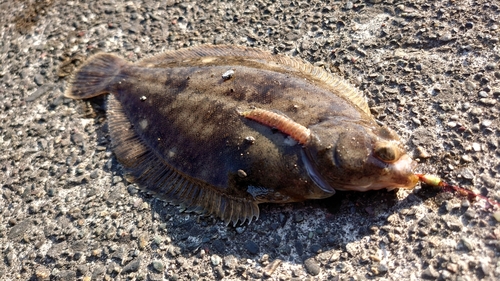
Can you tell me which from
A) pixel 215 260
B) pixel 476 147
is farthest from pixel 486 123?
pixel 215 260

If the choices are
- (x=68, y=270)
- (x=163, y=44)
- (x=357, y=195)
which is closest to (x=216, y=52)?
(x=163, y=44)

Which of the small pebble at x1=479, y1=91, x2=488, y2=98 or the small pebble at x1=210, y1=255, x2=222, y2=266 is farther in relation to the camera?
the small pebble at x1=479, y1=91, x2=488, y2=98

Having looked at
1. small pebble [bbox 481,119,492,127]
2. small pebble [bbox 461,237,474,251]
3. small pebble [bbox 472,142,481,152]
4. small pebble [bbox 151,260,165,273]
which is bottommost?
small pebble [bbox 151,260,165,273]

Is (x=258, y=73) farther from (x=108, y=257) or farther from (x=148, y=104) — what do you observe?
(x=108, y=257)

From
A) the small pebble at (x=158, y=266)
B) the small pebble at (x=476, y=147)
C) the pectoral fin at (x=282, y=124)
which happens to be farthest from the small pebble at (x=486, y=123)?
the small pebble at (x=158, y=266)

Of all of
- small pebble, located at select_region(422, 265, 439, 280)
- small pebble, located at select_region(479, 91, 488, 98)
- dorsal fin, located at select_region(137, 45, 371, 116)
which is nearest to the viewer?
small pebble, located at select_region(422, 265, 439, 280)

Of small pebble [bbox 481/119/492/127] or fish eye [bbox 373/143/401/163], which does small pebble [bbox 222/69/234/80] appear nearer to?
fish eye [bbox 373/143/401/163]

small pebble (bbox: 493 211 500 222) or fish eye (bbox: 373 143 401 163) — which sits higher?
fish eye (bbox: 373 143 401 163)

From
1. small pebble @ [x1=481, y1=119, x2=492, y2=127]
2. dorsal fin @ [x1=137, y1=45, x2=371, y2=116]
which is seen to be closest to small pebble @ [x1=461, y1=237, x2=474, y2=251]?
small pebble @ [x1=481, y1=119, x2=492, y2=127]

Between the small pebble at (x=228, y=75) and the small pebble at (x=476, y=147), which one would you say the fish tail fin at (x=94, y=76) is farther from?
the small pebble at (x=476, y=147)
